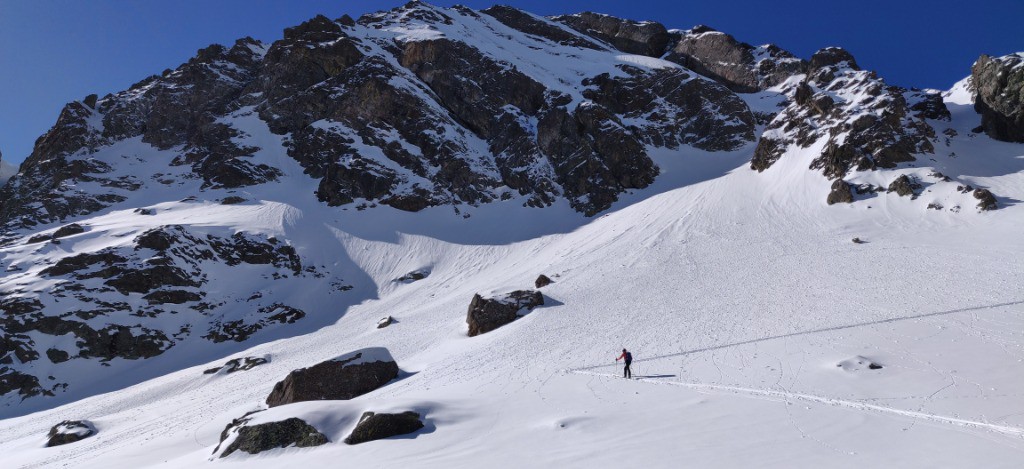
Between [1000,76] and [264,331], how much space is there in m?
76.6

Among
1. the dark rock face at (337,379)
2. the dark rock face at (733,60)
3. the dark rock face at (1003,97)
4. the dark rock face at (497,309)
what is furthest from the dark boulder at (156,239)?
the dark rock face at (733,60)

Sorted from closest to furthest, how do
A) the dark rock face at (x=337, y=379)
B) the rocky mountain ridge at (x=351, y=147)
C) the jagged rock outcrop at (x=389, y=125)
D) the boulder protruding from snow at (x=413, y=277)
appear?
the dark rock face at (x=337, y=379)
the rocky mountain ridge at (x=351, y=147)
the boulder protruding from snow at (x=413, y=277)
the jagged rock outcrop at (x=389, y=125)

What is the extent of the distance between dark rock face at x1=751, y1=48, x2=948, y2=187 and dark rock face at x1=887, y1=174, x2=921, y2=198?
3638 millimetres

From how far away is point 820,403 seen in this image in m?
13.1

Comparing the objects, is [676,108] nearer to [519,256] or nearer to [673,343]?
[519,256]

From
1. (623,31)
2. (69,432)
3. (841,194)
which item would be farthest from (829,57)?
(69,432)

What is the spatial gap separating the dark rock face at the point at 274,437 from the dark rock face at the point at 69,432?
18.0 meters

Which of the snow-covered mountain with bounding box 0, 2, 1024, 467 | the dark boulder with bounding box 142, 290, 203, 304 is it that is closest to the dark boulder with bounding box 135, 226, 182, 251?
the snow-covered mountain with bounding box 0, 2, 1024, 467

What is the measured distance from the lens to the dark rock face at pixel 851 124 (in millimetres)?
49844

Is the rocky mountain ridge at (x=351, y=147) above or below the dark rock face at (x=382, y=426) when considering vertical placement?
above

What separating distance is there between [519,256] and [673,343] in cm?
3301

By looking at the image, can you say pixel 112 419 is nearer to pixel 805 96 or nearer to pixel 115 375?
pixel 115 375

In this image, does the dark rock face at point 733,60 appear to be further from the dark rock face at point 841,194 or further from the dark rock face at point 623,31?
the dark rock face at point 841,194

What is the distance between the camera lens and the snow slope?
36.4 ft
